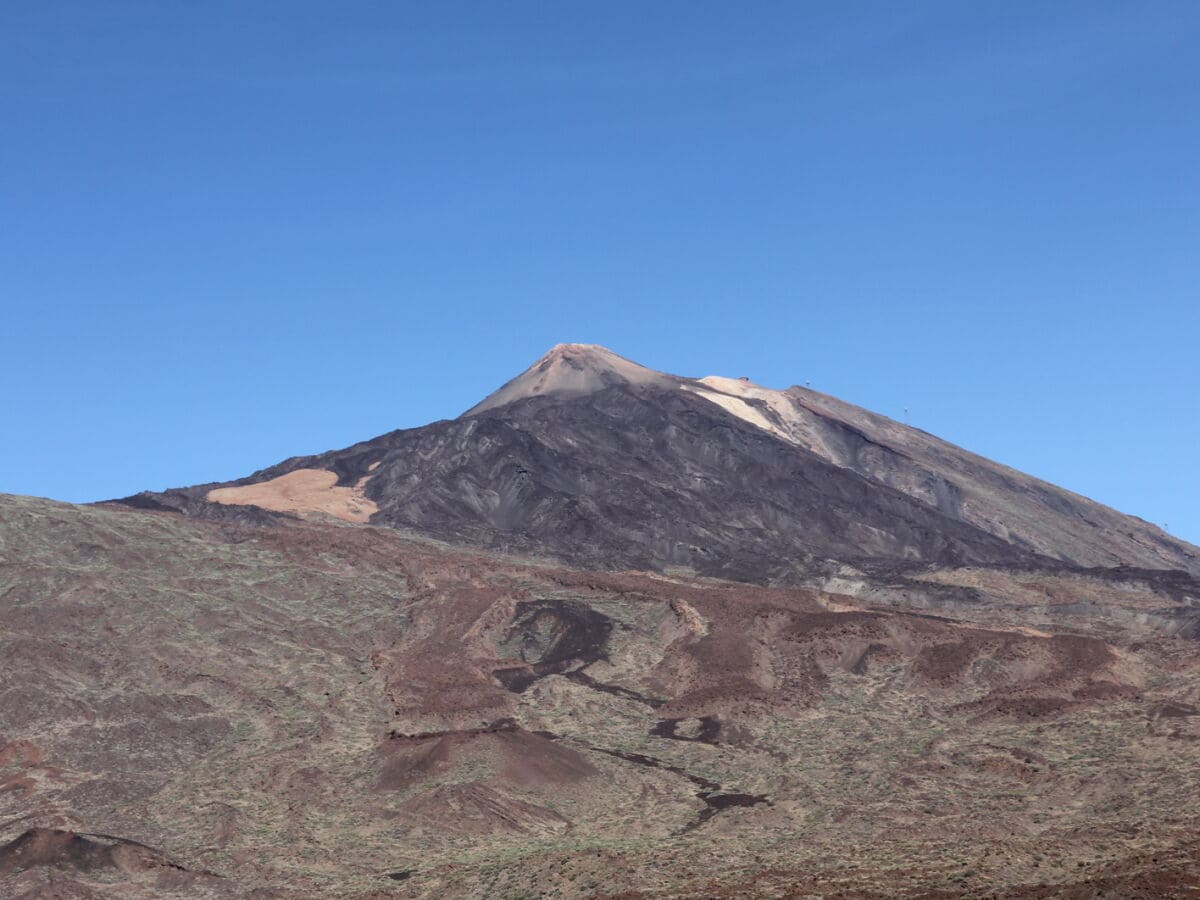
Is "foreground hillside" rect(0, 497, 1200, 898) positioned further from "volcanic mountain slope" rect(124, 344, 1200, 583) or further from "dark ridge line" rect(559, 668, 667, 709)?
"volcanic mountain slope" rect(124, 344, 1200, 583)

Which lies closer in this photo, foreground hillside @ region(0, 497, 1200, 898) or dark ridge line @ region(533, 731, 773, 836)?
foreground hillside @ region(0, 497, 1200, 898)

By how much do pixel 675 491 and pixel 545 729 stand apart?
6782 cm

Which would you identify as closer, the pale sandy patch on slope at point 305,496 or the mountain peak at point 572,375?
the pale sandy patch on slope at point 305,496

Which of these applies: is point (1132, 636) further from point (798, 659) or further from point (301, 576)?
point (301, 576)

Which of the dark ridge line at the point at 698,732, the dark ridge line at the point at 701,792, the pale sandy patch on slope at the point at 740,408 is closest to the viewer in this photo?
the dark ridge line at the point at 701,792

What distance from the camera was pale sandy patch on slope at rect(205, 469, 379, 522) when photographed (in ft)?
419

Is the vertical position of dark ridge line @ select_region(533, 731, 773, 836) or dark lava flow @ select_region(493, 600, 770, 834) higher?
dark lava flow @ select_region(493, 600, 770, 834)

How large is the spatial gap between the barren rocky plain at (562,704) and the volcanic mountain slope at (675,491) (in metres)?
0.77

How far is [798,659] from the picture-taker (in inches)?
3268

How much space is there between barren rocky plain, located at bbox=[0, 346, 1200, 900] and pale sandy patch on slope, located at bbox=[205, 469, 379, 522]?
0.75 metres

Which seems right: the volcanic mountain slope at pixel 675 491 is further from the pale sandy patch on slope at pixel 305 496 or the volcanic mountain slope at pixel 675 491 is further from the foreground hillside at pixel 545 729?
the foreground hillside at pixel 545 729

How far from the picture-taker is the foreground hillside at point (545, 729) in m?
51.2

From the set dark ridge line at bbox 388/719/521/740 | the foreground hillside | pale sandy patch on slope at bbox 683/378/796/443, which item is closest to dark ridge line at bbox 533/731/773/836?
the foreground hillside

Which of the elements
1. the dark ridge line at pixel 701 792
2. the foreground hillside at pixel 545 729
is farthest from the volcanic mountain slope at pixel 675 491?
the dark ridge line at pixel 701 792
